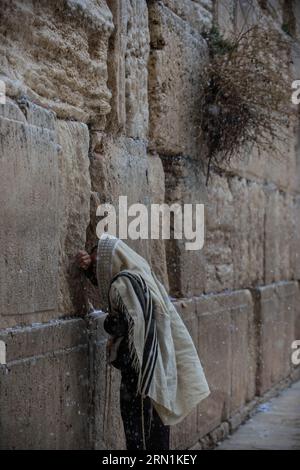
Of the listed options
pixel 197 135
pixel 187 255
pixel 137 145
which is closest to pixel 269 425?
pixel 187 255

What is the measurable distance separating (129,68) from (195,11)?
5.20ft

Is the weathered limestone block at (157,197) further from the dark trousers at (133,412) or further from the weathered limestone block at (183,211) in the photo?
the dark trousers at (133,412)

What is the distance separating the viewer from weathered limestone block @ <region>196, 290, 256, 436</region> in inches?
286

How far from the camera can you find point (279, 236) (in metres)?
10.1

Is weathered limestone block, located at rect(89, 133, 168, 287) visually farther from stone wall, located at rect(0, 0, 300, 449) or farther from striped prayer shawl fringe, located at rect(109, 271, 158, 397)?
striped prayer shawl fringe, located at rect(109, 271, 158, 397)

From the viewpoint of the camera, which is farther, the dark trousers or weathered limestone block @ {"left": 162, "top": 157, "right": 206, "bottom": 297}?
weathered limestone block @ {"left": 162, "top": 157, "right": 206, "bottom": 297}

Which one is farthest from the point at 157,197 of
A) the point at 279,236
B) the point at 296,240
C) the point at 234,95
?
the point at 296,240

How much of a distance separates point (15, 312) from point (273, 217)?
556 cm

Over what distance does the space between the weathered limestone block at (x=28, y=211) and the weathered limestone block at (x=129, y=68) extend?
92 cm

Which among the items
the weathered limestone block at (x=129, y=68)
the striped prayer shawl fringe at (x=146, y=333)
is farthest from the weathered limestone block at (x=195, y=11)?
the striped prayer shawl fringe at (x=146, y=333)

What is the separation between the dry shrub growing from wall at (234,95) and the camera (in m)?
7.32

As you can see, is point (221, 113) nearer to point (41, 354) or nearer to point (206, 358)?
point (206, 358)

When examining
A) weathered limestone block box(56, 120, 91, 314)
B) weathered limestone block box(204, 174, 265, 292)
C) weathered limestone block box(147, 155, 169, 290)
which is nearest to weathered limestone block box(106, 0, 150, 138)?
weathered limestone block box(147, 155, 169, 290)

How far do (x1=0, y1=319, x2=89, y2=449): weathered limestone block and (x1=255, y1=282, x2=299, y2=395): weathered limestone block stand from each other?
13.4 feet
